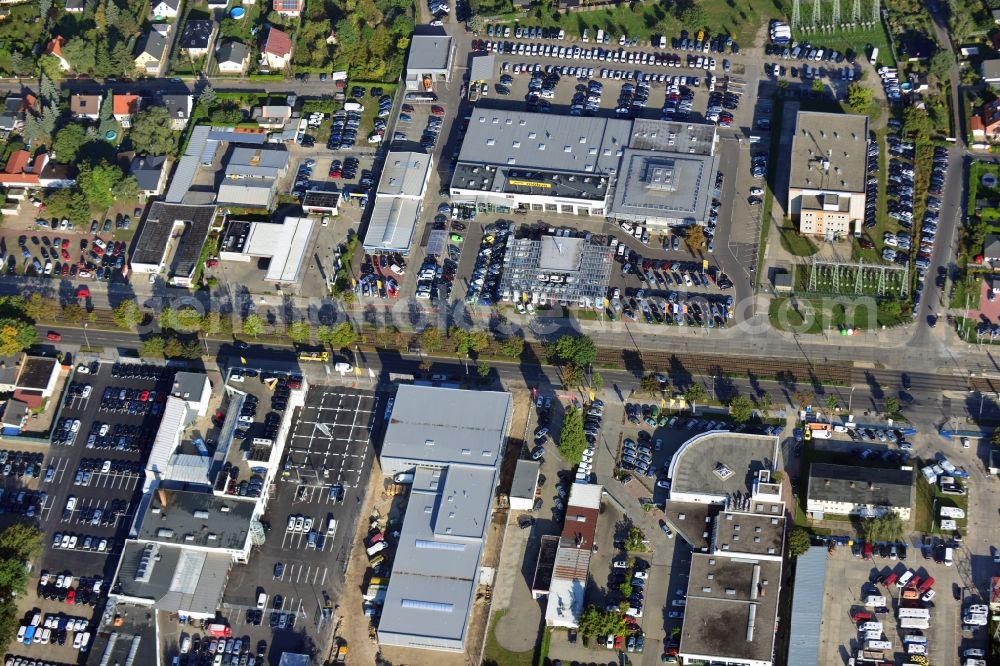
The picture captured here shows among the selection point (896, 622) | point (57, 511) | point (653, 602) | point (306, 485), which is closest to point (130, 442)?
point (57, 511)

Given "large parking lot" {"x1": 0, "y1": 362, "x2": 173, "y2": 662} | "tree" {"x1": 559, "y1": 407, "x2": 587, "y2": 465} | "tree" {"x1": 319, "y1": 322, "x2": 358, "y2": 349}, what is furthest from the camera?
"tree" {"x1": 319, "y1": 322, "x2": 358, "y2": 349}

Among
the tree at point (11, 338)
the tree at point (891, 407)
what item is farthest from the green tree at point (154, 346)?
the tree at point (891, 407)

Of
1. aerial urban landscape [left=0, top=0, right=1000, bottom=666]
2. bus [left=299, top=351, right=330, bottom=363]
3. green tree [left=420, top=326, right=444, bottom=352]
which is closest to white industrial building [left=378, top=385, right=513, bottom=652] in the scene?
aerial urban landscape [left=0, top=0, right=1000, bottom=666]

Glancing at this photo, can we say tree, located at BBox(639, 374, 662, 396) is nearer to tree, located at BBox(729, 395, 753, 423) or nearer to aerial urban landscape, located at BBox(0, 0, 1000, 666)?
aerial urban landscape, located at BBox(0, 0, 1000, 666)

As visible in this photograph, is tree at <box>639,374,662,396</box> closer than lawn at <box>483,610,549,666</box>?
No

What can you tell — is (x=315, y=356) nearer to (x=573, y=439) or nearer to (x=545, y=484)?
(x=545, y=484)

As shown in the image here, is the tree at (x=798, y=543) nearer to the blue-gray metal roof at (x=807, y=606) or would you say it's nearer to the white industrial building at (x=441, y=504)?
the blue-gray metal roof at (x=807, y=606)

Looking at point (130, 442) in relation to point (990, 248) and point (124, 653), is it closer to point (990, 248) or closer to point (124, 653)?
point (124, 653)
